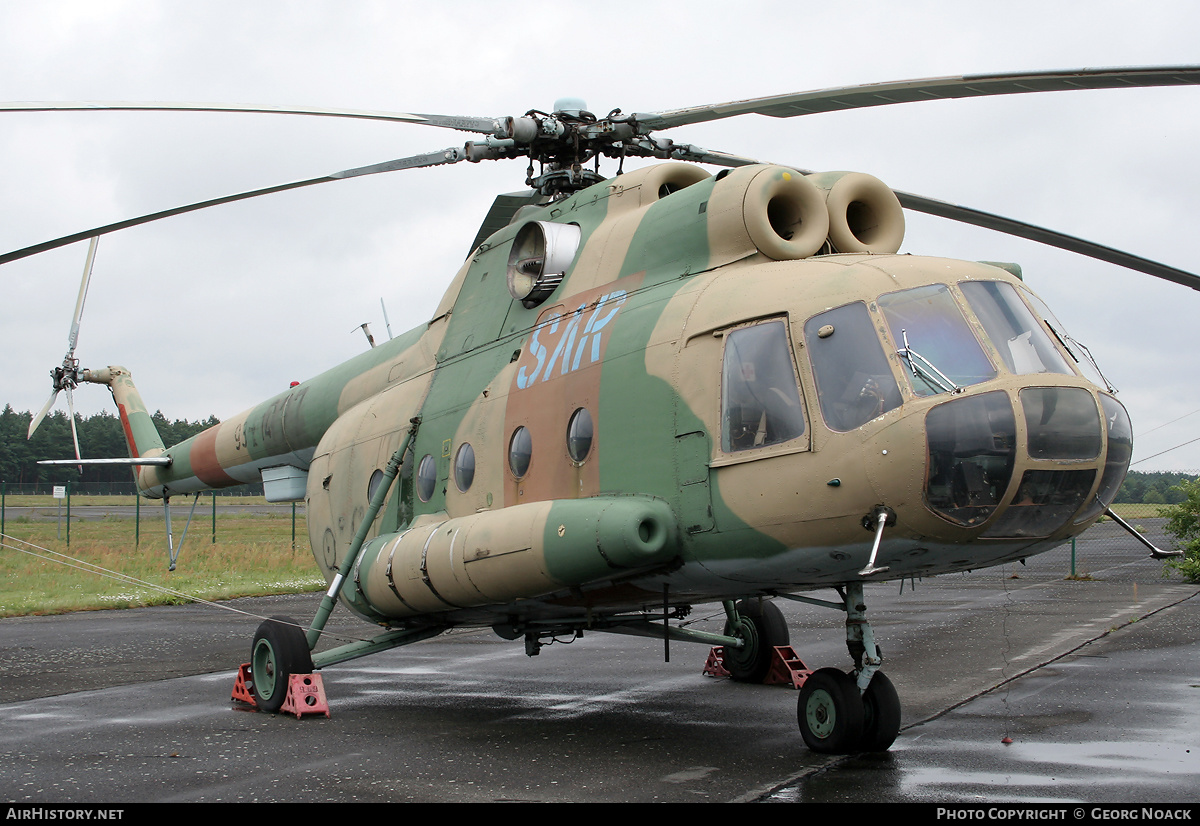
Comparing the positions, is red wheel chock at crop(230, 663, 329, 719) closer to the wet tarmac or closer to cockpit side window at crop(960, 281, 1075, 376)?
the wet tarmac

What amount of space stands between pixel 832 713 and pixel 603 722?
2.66 m

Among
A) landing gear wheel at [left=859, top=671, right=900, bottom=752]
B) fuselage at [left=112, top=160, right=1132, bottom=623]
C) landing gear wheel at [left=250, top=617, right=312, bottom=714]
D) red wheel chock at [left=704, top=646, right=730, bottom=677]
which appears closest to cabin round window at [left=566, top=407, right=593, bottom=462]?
fuselage at [left=112, top=160, right=1132, bottom=623]

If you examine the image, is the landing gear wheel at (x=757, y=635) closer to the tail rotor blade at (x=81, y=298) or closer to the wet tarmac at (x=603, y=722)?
the wet tarmac at (x=603, y=722)

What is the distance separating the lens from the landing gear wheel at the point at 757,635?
1088 centimetres

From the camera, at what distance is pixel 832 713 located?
689 centimetres

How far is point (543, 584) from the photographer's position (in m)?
7.18

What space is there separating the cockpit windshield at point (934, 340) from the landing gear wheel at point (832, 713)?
2183mm

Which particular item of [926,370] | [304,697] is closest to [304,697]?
[304,697]

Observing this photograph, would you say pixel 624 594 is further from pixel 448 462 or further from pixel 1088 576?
pixel 1088 576

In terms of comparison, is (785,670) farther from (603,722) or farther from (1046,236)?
(1046,236)

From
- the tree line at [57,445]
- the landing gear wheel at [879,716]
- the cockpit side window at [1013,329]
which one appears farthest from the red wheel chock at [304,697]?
the tree line at [57,445]

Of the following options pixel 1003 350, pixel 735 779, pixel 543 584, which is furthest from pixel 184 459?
pixel 1003 350

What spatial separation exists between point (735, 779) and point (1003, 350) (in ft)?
10.0

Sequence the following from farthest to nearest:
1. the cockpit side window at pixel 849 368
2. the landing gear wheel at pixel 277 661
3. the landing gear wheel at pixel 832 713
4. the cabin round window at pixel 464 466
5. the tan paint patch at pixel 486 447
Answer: the landing gear wheel at pixel 277 661 < the cabin round window at pixel 464 466 < the tan paint patch at pixel 486 447 < the landing gear wheel at pixel 832 713 < the cockpit side window at pixel 849 368
